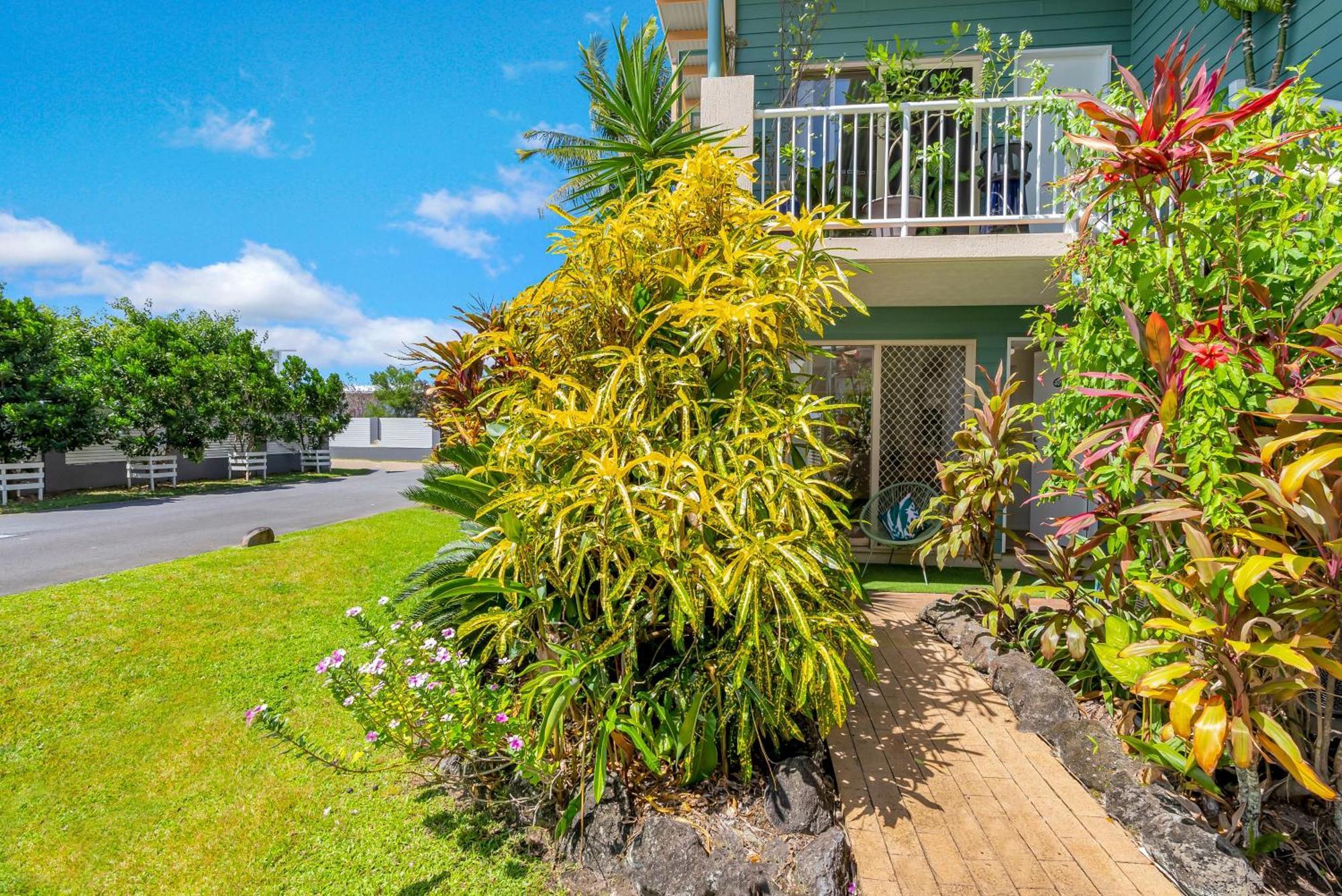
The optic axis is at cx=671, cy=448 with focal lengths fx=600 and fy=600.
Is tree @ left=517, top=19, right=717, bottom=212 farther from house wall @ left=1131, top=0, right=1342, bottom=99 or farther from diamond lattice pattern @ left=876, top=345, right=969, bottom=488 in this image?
house wall @ left=1131, top=0, right=1342, bottom=99

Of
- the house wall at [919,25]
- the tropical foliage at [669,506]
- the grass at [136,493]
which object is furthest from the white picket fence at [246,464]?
the tropical foliage at [669,506]

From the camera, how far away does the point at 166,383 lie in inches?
581

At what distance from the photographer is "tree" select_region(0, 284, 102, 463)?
11617 mm

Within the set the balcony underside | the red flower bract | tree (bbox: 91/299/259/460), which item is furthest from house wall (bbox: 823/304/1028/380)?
tree (bbox: 91/299/259/460)

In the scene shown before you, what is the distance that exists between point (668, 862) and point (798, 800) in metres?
Result: 0.53

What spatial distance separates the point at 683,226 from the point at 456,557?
2169 mm

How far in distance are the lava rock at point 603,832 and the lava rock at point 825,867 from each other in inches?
23.8

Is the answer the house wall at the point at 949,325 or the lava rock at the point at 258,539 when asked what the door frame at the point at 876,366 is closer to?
the house wall at the point at 949,325

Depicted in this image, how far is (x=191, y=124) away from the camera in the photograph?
8773 millimetres

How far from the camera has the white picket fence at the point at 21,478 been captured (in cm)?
1145

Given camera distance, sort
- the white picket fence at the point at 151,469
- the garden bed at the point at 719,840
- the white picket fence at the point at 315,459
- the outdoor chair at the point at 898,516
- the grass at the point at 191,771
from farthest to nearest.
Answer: the white picket fence at the point at 315,459 → the white picket fence at the point at 151,469 → the outdoor chair at the point at 898,516 → the grass at the point at 191,771 → the garden bed at the point at 719,840

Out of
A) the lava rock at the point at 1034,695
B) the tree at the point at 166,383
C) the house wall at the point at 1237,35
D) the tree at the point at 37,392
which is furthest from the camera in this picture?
the tree at the point at 166,383

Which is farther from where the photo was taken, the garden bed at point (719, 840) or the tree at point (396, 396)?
the tree at point (396, 396)

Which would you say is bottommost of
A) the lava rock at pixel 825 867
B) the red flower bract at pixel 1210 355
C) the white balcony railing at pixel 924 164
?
the lava rock at pixel 825 867
